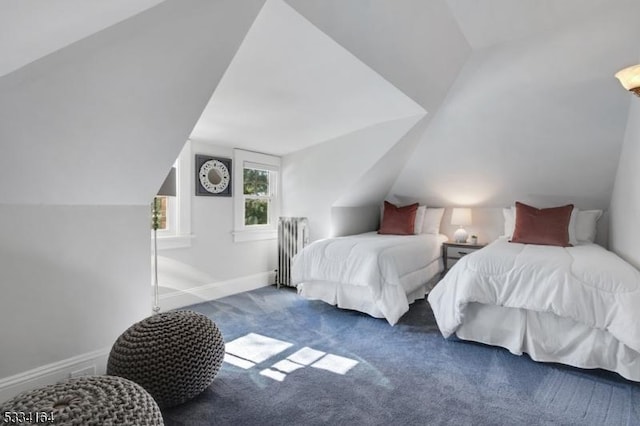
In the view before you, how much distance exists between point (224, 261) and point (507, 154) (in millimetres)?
3514

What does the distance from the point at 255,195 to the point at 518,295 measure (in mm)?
3141

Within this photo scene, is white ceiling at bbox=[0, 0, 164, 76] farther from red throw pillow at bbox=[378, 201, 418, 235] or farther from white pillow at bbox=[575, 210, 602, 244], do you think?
white pillow at bbox=[575, 210, 602, 244]

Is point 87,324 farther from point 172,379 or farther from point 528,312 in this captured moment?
point 528,312

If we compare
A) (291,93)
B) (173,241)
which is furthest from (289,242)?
(291,93)

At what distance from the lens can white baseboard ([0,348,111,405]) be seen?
1717mm

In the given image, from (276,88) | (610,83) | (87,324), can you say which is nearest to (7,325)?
(87,324)

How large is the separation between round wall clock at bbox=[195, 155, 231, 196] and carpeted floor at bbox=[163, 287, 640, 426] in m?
1.55

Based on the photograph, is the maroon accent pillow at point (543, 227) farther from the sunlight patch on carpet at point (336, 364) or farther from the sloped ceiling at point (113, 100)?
the sloped ceiling at point (113, 100)

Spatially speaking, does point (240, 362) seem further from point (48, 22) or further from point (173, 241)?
point (48, 22)

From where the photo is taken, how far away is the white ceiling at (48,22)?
41.6 inches

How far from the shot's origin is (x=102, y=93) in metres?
1.57

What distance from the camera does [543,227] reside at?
3.56 metres

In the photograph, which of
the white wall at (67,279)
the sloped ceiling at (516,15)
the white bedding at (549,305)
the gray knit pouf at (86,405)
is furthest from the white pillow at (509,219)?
the gray knit pouf at (86,405)

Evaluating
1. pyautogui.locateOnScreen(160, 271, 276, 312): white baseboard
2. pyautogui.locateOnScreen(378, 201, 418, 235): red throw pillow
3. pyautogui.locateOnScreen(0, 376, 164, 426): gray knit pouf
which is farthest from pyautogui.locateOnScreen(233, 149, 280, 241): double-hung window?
pyautogui.locateOnScreen(0, 376, 164, 426): gray knit pouf
